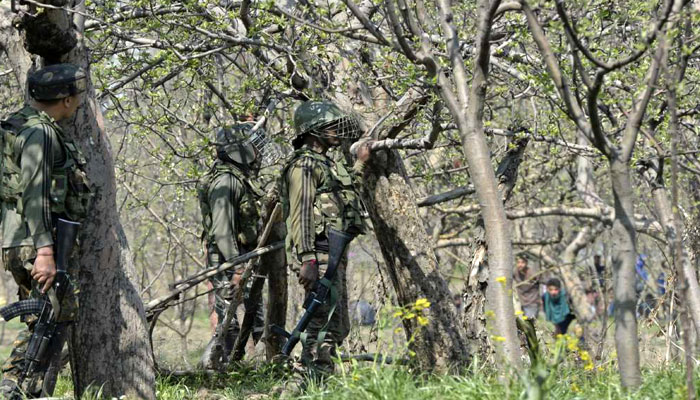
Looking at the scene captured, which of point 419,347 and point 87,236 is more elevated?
point 87,236

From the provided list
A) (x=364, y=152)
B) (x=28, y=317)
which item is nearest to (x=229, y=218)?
(x=364, y=152)

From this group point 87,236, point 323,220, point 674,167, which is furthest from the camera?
point 323,220

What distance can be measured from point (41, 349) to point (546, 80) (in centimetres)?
299

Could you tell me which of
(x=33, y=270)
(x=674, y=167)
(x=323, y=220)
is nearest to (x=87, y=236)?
(x=33, y=270)

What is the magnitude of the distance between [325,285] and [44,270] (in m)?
1.69

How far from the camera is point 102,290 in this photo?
4957 mm

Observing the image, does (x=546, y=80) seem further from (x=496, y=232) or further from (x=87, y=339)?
(x=87, y=339)

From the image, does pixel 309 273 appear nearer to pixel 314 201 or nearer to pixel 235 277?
pixel 314 201

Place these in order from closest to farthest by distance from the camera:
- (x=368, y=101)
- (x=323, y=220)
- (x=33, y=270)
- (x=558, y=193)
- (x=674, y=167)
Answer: (x=674, y=167), (x=33, y=270), (x=323, y=220), (x=368, y=101), (x=558, y=193)

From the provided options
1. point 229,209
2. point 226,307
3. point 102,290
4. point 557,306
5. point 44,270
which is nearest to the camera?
point 44,270

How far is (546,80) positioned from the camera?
4.70m

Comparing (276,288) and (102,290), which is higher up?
(276,288)

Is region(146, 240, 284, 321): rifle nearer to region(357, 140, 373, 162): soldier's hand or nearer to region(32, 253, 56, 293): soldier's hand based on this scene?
region(357, 140, 373, 162): soldier's hand

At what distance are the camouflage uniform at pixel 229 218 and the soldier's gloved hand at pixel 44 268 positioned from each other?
101 inches
